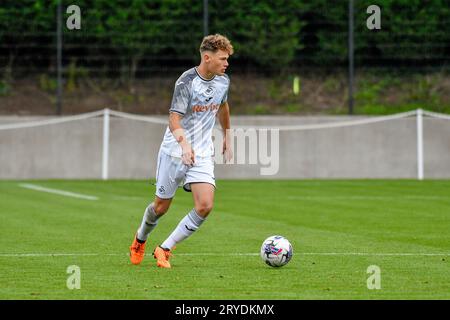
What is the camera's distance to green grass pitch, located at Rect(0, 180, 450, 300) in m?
9.59

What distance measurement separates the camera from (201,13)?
30.0m

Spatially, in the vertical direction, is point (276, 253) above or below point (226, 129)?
below

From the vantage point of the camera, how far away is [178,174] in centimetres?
1131

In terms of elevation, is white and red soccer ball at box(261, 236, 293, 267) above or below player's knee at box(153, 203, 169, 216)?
below

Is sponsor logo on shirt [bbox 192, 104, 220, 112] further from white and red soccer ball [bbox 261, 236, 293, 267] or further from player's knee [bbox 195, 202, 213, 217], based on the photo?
white and red soccer ball [bbox 261, 236, 293, 267]

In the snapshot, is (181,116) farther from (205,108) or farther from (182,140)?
(182,140)

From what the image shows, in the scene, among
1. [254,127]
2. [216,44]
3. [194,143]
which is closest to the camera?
[216,44]

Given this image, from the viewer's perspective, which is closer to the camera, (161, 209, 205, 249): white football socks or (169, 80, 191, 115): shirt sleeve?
(169, 80, 191, 115): shirt sleeve

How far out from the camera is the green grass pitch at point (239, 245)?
31.5 feet

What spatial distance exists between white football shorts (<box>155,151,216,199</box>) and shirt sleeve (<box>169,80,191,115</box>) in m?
0.47

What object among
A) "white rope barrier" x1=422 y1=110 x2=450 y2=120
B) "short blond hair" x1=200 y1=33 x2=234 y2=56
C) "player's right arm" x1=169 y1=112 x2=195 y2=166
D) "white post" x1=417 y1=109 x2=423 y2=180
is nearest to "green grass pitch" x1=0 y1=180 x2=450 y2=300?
"player's right arm" x1=169 y1=112 x2=195 y2=166

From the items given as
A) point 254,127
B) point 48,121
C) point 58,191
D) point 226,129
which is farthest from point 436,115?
point 226,129

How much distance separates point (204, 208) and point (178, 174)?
1.34ft
